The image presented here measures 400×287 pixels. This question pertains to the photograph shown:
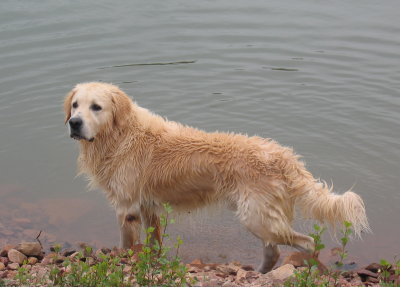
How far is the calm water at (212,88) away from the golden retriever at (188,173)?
535 millimetres

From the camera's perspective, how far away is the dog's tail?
521cm

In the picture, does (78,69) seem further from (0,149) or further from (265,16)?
(265,16)

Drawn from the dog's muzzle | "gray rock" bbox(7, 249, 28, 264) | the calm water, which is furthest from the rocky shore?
the dog's muzzle

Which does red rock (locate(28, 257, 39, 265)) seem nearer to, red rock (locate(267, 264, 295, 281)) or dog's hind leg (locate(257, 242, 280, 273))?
dog's hind leg (locate(257, 242, 280, 273))

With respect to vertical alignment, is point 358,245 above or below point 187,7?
below

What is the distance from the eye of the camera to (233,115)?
361 inches

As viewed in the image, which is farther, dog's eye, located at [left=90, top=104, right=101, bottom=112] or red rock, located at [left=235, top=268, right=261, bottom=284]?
dog's eye, located at [left=90, top=104, right=101, bottom=112]

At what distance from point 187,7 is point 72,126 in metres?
8.61

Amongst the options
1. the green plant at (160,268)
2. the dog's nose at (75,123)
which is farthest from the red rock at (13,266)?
the green plant at (160,268)

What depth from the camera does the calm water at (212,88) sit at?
23.8ft

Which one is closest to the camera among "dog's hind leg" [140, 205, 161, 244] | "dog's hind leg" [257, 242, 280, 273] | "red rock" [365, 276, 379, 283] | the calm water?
"red rock" [365, 276, 379, 283]

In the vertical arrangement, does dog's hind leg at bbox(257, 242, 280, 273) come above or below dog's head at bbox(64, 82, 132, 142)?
below

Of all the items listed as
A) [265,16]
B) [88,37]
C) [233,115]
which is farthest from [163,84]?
[265,16]

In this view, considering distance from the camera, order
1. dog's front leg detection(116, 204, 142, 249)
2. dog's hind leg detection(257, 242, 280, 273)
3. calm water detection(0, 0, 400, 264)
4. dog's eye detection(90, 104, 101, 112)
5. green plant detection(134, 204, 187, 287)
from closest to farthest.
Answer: green plant detection(134, 204, 187, 287) → dog's eye detection(90, 104, 101, 112) → dog's hind leg detection(257, 242, 280, 273) → dog's front leg detection(116, 204, 142, 249) → calm water detection(0, 0, 400, 264)
